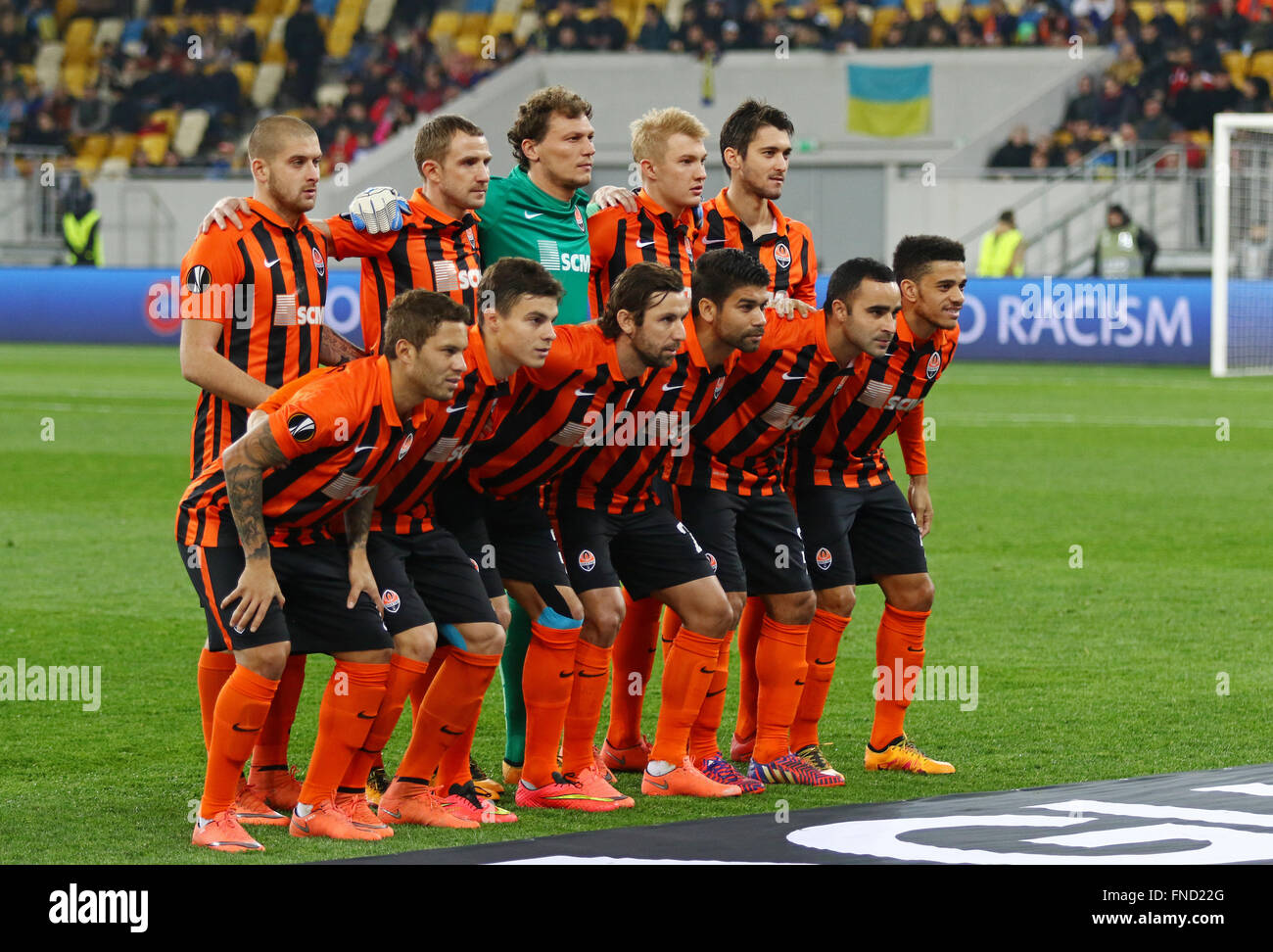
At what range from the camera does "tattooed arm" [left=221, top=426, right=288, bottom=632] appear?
191 inches

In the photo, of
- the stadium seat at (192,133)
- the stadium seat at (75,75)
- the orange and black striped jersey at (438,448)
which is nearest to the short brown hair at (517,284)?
the orange and black striped jersey at (438,448)

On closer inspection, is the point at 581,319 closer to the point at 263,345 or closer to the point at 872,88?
the point at 263,345

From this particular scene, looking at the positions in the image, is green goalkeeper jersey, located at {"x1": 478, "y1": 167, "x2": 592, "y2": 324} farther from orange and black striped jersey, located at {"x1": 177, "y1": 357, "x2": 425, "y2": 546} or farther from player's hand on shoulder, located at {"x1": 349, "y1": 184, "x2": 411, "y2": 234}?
orange and black striped jersey, located at {"x1": 177, "y1": 357, "x2": 425, "y2": 546}

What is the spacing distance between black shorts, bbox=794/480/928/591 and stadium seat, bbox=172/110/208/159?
27142 millimetres

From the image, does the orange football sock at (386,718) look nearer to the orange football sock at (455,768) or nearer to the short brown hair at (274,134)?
the orange football sock at (455,768)

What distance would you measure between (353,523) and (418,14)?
2935 centimetres

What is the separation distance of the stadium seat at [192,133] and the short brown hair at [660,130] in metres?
26.9

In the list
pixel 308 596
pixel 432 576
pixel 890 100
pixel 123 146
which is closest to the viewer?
pixel 308 596

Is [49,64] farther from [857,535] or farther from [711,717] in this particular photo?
[711,717]

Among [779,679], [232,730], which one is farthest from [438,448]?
[779,679]

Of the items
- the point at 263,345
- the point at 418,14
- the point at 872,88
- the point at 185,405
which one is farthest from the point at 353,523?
the point at 418,14

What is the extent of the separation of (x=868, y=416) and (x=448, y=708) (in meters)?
1.75

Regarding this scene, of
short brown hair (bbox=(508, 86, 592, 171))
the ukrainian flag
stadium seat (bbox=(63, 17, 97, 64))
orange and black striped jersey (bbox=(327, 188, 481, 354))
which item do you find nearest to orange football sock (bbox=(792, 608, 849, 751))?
orange and black striped jersey (bbox=(327, 188, 481, 354))

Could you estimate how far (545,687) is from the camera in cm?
557
